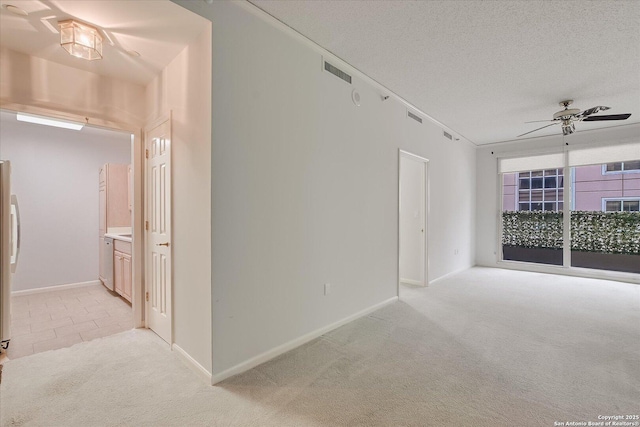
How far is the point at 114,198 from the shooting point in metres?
4.76

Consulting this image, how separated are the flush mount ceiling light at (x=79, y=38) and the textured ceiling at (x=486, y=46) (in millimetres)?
1314

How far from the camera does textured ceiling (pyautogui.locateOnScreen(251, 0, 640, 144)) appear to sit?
2391 millimetres

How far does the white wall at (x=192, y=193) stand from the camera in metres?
2.20

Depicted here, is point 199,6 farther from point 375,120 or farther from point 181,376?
point 181,376

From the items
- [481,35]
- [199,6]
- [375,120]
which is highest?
[481,35]

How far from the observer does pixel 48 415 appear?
5.99 feet

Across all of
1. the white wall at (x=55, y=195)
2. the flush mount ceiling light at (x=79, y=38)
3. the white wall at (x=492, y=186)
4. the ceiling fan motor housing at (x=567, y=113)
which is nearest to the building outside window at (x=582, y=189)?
the white wall at (x=492, y=186)

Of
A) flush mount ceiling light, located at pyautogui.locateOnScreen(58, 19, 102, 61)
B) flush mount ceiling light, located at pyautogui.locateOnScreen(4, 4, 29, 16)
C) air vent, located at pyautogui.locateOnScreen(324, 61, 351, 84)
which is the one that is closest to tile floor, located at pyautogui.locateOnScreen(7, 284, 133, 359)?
flush mount ceiling light, located at pyautogui.locateOnScreen(58, 19, 102, 61)

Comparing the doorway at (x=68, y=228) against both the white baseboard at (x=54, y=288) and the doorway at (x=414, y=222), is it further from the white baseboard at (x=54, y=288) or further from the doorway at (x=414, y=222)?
the doorway at (x=414, y=222)

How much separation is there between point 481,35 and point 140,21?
114 inches

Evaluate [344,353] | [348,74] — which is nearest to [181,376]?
[344,353]

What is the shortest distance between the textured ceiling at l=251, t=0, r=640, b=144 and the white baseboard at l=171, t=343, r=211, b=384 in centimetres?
291

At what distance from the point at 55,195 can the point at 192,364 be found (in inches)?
175

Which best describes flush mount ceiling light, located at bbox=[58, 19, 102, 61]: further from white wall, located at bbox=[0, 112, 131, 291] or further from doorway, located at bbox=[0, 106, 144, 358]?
white wall, located at bbox=[0, 112, 131, 291]
